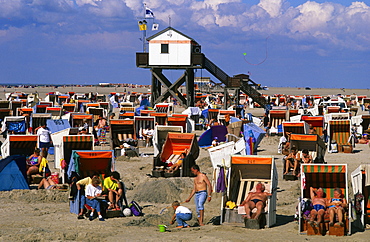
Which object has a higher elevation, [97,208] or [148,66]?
[148,66]

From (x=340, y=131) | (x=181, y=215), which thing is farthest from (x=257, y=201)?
(x=340, y=131)

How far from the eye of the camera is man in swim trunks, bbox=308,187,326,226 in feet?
35.7

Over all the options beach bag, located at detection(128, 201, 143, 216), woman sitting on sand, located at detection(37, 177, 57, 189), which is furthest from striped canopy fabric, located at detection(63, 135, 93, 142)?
beach bag, located at detection(128, 201, 143, 216)

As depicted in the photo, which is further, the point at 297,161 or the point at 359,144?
the point at 359,144

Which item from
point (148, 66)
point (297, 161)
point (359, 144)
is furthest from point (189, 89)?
point (297, 161)

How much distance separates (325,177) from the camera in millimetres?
12172

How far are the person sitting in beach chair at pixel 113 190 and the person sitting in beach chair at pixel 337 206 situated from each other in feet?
13.4

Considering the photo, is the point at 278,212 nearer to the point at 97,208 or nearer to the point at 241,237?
the point at 241,237

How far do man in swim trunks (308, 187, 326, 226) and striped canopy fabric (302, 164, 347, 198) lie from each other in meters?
0.34

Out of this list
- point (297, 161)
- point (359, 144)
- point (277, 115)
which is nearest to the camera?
point (297, 161)

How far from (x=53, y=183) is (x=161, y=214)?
13.2ft

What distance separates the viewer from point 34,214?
1288 cm

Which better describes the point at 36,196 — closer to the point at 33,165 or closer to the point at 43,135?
the point at 33,165

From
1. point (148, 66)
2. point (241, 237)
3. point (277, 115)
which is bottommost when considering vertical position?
point (241, 237)
